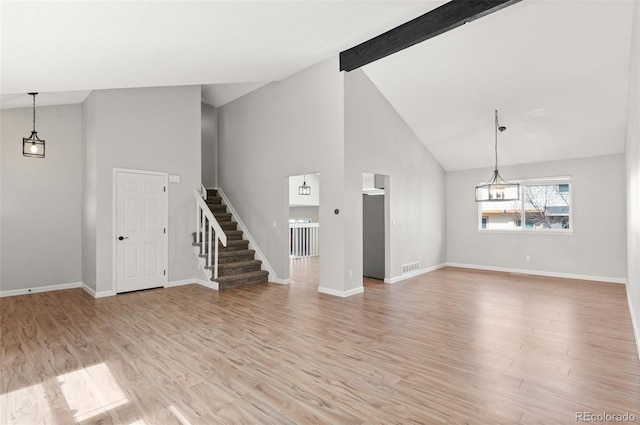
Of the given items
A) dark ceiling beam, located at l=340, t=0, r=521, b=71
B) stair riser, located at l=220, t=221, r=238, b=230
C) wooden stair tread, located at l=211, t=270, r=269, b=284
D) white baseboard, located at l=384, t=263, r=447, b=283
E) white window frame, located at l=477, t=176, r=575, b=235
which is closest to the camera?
dark ceiling beam, located at l=340, t=0, r=521, b=71

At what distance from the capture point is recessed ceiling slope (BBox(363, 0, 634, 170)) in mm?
4132

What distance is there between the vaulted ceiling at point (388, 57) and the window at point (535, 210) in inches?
32.2

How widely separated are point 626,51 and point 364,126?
3592 mm

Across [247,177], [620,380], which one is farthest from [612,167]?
[247,177]

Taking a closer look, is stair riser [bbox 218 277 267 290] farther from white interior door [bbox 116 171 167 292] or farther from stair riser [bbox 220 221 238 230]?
stair riser [bbox 220 221 238 230]

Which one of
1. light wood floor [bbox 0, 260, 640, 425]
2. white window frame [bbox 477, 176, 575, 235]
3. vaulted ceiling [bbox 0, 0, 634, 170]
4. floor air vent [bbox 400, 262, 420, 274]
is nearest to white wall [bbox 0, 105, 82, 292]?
vaulted ceiling [bbox 0, 0, 634, 170]

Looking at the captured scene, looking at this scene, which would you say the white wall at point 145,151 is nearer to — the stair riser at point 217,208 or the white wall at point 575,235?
the stair riser at point 217,208

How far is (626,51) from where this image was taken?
4.27 metres

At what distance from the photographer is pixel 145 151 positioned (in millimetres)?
5922

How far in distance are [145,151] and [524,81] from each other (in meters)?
Result: 6.46

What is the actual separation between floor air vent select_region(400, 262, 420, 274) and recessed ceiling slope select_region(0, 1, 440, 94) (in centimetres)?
439

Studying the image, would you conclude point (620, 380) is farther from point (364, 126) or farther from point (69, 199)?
point (69, 199)

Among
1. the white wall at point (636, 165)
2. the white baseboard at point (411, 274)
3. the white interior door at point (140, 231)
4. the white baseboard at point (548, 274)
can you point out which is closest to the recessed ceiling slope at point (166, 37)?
the white interior door at point (140, 231)

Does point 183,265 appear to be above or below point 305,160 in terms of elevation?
below
